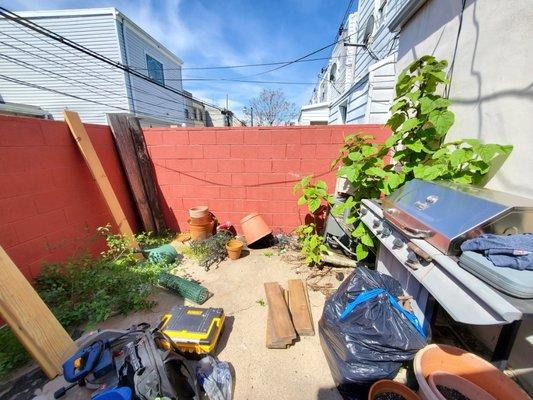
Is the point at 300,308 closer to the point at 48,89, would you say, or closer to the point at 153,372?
the point at 153,372

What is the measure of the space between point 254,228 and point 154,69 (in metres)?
11.4

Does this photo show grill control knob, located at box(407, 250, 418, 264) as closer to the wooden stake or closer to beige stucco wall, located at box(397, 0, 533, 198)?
beige stucco wall, located at box(397, 0, 533, 198)

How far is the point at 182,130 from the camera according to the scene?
364 cm

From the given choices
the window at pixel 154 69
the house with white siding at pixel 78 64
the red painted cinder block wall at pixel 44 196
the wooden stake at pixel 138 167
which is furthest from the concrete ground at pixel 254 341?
the window at pixel 154 69

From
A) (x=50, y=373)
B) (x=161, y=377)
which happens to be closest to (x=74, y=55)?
(x=50, y=373)

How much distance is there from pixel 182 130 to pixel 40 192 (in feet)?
6.30

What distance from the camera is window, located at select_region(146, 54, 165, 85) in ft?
34.6

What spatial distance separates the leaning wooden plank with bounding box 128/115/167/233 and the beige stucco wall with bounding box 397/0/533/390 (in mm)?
4196

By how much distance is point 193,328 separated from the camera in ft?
5.90

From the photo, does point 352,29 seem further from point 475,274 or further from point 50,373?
point 50,373

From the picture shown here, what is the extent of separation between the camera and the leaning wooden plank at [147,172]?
3.67m

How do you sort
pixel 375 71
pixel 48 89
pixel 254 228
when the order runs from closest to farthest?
pixel 254 228 → pixel 375 71 → pixel 48 89

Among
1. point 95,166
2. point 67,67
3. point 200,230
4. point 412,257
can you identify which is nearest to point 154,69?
point 67,67

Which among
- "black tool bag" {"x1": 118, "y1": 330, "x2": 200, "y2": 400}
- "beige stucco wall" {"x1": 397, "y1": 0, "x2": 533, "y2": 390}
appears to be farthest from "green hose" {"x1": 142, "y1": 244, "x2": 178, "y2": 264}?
"beige stucco wall" {"x1": 397, "y1": 0, "x2": 533, "y2": 390}
